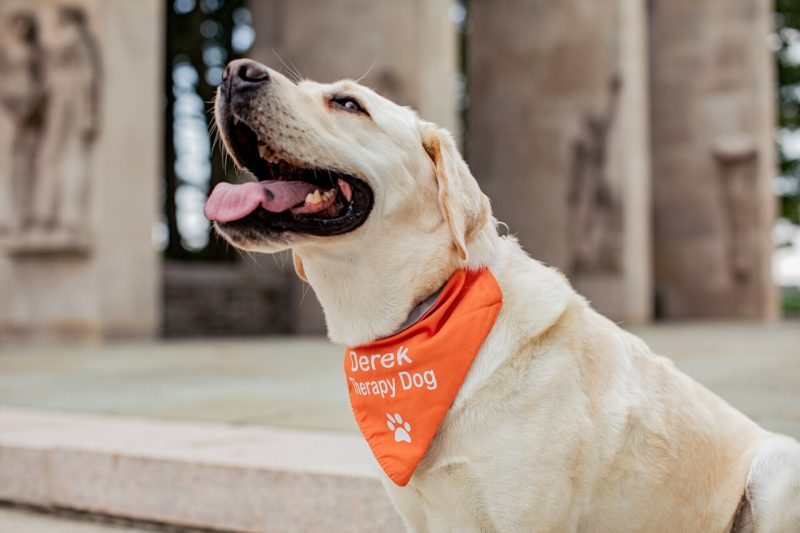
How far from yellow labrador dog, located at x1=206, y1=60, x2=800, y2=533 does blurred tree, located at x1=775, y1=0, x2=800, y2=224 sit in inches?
1032

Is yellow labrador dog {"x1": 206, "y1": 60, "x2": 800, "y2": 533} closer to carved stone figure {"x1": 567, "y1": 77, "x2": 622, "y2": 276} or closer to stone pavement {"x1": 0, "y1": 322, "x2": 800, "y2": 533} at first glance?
stone pavement {"x1": 0, "y1": 322, "x2": 800, "y2": 533}

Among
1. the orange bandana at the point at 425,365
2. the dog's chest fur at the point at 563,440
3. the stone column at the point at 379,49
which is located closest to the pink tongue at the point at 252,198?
the orange bandana at the point at 425,365

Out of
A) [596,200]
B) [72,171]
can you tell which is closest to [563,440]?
[72,171]

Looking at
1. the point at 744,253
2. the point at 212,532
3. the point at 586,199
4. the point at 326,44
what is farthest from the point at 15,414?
the point at 744,253

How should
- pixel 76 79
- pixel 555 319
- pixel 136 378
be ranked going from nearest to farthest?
pixel 555 319 → pixel 136 378 → pixel 76 79

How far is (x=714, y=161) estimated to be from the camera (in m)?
21.0

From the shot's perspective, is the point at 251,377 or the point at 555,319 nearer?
the point at 555,319

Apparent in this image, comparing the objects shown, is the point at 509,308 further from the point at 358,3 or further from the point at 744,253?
the point at 744,253

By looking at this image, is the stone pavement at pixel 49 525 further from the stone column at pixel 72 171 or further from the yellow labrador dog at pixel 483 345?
the stone column at pixel 72 171

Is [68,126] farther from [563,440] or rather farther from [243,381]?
[563,440]

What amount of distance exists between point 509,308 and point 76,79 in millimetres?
10522

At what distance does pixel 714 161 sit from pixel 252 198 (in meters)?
20.5

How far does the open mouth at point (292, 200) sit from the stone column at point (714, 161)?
65.1 ft

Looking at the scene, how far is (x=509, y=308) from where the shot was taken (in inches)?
89.1
